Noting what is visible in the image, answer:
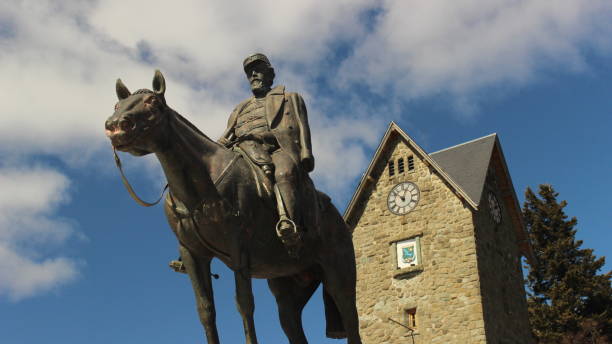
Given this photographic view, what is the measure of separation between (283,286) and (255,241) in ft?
3.06

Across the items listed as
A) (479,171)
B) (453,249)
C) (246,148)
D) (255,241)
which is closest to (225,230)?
(255,241)

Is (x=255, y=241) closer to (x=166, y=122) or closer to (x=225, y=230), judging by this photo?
(x=225, y=230)

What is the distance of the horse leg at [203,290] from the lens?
214 inches

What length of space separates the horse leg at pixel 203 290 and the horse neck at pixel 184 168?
0.45 meters

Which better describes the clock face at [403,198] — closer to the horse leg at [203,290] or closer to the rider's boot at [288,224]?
the rider's boot at [288,224]

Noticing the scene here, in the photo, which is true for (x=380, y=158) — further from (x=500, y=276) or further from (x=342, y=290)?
(x=342, y=290)

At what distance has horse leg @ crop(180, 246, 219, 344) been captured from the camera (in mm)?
5438

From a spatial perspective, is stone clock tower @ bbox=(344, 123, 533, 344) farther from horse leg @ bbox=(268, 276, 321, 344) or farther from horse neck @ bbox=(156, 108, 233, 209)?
horse neck @ bbox=(156, 108, 233, 209)

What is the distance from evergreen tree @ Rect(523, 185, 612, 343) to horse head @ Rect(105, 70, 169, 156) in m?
26.4

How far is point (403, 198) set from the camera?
29922 millimetres

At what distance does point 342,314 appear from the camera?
627cm

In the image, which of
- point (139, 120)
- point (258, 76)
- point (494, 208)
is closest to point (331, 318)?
point (258, 76)

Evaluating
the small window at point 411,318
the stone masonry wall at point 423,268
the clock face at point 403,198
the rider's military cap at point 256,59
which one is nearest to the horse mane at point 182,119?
the rider's military cap at point 256,59

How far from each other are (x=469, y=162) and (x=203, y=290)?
1074 inches
